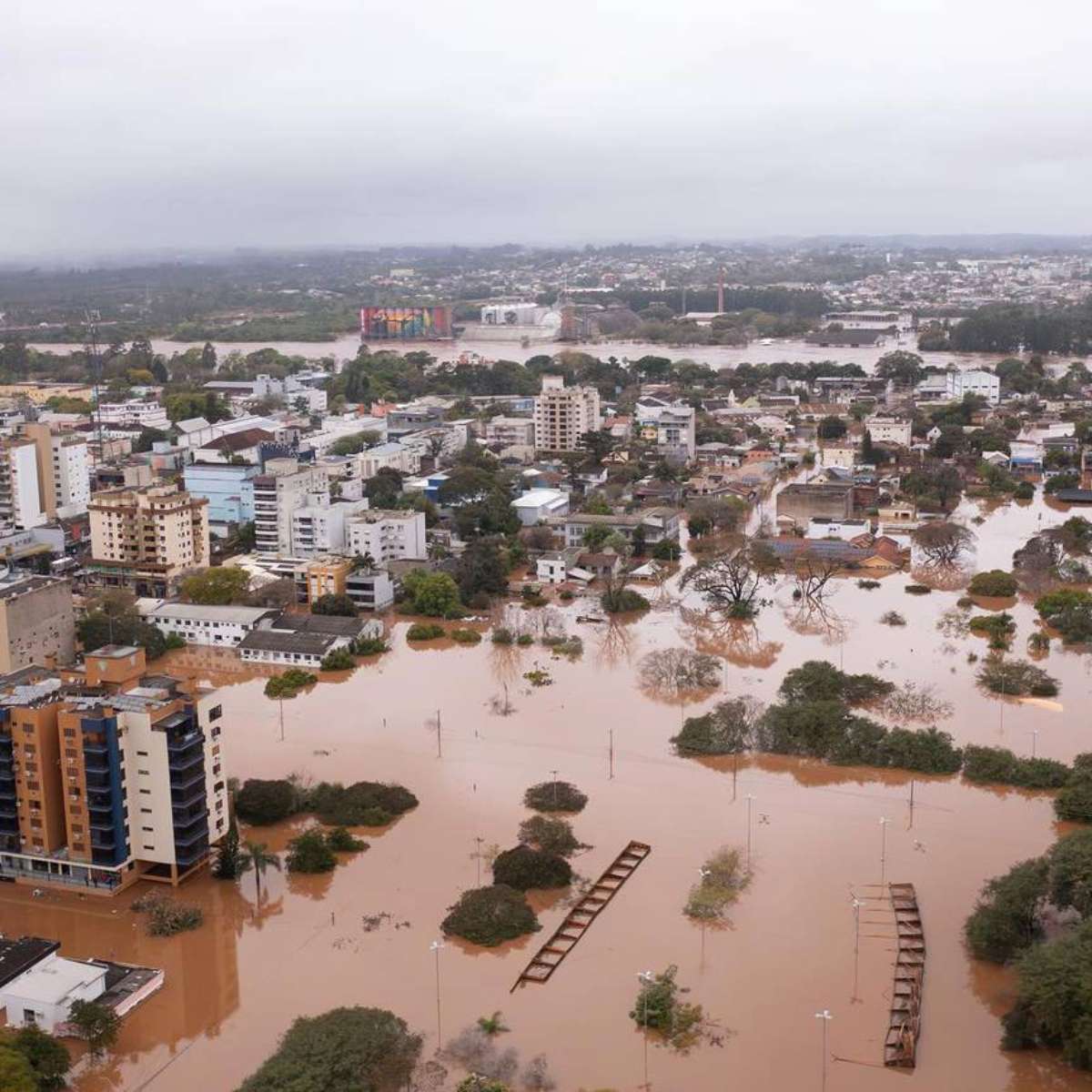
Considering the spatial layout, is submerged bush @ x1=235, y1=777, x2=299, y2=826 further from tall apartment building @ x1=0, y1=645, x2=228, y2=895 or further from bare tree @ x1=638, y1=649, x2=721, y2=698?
bare tree @ x1=638, y1=649, x2=721, y2=698

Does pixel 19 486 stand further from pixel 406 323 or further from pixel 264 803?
pixel 406 323

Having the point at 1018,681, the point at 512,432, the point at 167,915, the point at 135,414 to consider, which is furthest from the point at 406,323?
the point at 167,915

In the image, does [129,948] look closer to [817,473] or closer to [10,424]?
[817,473]

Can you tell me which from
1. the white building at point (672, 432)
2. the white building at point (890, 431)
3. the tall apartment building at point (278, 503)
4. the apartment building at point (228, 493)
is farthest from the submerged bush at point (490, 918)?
the white building at point (890, 431)

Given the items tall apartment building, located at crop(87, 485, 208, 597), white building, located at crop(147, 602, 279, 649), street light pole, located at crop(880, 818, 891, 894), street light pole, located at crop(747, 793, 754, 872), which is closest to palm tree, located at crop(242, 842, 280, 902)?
street light pole, located at crop(747, 793, 754, 872)

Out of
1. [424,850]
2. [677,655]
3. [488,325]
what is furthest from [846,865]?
[488,325]

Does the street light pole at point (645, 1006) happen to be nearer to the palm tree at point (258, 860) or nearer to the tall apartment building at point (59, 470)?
the palm tree at point (258, 860)

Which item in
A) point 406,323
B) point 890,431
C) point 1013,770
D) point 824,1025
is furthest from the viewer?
point 406,323
